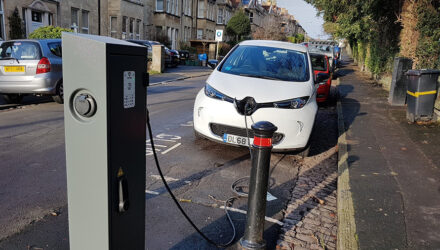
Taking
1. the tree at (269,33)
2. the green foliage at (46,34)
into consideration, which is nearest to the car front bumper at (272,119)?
the green foliage at (46,34)

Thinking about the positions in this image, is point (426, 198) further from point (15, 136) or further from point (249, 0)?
point (249, 0)

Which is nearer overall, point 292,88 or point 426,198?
point 426,198

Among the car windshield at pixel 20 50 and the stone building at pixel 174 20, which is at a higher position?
the stone building at pixel 174 20

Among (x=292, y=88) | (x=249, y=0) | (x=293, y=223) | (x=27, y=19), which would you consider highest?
(x=249, y=0)

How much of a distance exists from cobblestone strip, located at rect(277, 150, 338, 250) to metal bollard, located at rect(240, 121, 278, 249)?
1.14 feet

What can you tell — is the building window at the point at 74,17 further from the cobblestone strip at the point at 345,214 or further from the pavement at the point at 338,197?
the cobblestone strip at the point at 345,214

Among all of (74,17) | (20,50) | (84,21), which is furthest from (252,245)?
(84,21)

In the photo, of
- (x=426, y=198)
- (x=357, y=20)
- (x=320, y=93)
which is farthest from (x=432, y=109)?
(x=357, y=20)

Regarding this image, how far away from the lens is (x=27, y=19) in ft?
65.2

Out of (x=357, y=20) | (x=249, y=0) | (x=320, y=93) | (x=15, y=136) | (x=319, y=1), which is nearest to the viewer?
(x=15, y=136)

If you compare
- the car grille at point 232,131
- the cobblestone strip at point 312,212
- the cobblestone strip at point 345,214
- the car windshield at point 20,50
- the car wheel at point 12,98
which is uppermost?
the car windshield at point 20,50

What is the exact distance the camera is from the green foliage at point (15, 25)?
18531 millimetres

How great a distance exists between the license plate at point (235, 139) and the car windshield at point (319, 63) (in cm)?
847

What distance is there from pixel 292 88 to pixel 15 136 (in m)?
4.96
